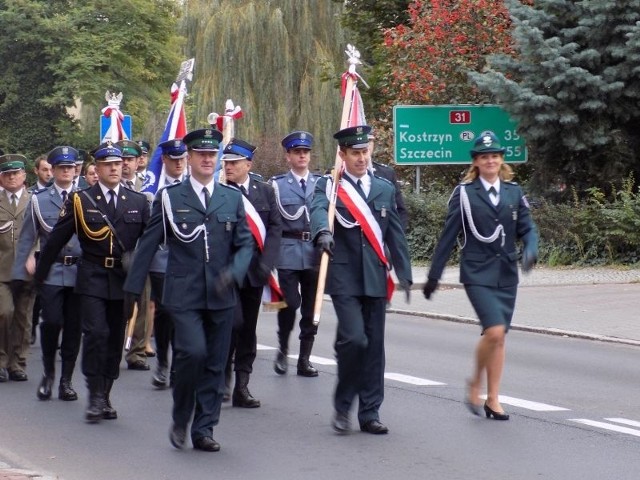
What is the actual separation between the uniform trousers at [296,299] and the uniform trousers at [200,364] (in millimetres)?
3143

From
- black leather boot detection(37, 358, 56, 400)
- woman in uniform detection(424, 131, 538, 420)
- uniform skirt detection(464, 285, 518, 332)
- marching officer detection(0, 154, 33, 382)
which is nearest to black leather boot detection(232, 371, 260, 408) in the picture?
black leather boot detection(37, 358, 56, 400)

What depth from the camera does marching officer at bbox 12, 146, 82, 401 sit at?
10.1 metres

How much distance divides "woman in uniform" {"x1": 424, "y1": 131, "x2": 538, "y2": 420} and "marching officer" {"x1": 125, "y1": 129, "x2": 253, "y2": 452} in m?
1.68

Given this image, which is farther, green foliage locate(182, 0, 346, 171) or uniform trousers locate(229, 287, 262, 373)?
green foliage locate(182, 0, 346, 171)

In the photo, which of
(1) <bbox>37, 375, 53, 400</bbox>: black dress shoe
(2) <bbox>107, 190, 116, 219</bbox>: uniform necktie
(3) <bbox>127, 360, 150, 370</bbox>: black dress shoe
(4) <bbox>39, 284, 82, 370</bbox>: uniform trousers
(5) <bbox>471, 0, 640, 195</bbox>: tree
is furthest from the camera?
(5) <bbox>471, 0, 640, 195</bbox>: tree

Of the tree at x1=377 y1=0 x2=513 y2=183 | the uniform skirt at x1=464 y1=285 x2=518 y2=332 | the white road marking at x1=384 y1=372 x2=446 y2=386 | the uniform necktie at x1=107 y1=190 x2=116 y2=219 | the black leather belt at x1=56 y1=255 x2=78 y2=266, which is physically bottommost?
the white road marking at x1=384 y1=372 x2=446 y2=386

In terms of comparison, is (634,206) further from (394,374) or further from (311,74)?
(311,74)

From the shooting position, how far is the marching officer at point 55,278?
1012cm

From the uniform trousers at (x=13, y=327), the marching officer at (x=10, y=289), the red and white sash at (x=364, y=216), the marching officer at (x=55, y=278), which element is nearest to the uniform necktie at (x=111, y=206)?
the marching officer at (x=55, y=278)

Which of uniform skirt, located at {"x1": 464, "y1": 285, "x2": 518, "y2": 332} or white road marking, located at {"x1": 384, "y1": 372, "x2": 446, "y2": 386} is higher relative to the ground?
uniform skirt, located at {"x1": 464, "y1": 285, "x2": 518, "y2": 332}

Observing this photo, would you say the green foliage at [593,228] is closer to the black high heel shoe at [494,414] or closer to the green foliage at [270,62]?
the black high heel shoe at [494,414]

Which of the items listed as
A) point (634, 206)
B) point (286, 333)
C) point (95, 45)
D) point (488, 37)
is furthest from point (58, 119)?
point (286, 333)

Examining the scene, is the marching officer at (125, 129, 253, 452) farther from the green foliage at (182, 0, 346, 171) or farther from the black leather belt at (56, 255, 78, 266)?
the green foliage at (182, 0, 346, 171)

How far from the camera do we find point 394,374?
38.8 ft
